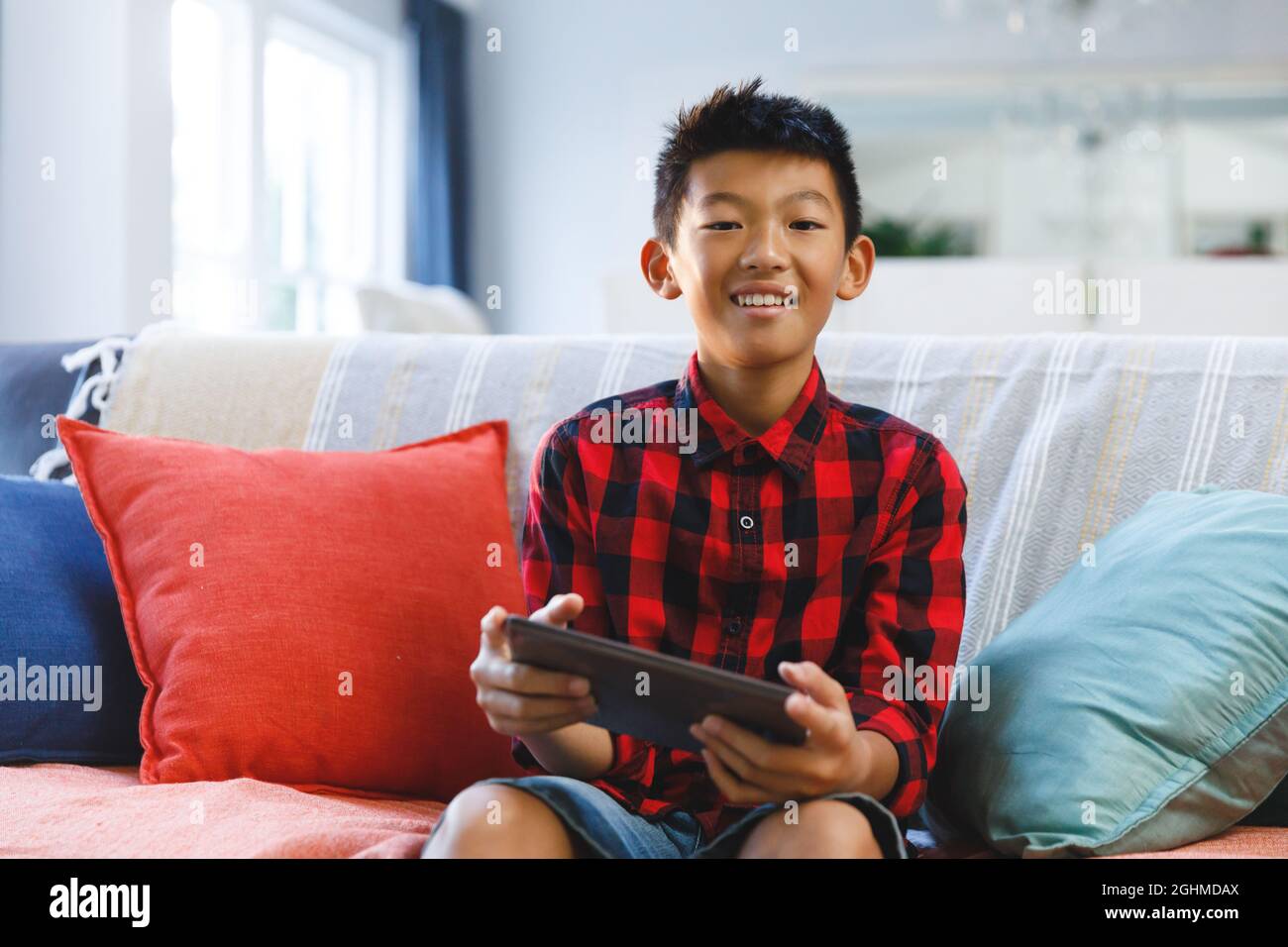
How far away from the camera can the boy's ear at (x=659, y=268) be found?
4.23 ft

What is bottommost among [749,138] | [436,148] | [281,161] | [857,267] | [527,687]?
[527,687]

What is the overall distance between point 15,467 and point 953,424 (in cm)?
116

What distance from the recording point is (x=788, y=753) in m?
0.95

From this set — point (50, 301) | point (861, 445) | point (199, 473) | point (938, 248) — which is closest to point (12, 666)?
point (199, 473)

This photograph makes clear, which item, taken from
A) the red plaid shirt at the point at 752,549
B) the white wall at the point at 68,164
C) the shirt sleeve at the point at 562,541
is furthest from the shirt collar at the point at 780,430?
the white wall at the point at 68,164

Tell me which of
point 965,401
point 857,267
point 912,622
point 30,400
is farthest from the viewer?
point 30,400

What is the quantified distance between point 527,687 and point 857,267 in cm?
56

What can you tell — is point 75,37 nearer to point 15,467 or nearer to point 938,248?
point 15,467

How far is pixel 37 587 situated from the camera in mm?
1438

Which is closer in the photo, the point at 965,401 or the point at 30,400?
the point at 965,401

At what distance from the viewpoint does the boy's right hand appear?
967 mm

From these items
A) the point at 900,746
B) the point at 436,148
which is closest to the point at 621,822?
the point at 900,746

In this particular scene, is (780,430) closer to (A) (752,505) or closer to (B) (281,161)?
(A) (752,505)

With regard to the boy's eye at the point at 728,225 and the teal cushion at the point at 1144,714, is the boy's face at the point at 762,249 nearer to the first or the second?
the boy's eye at the point at 728,225
